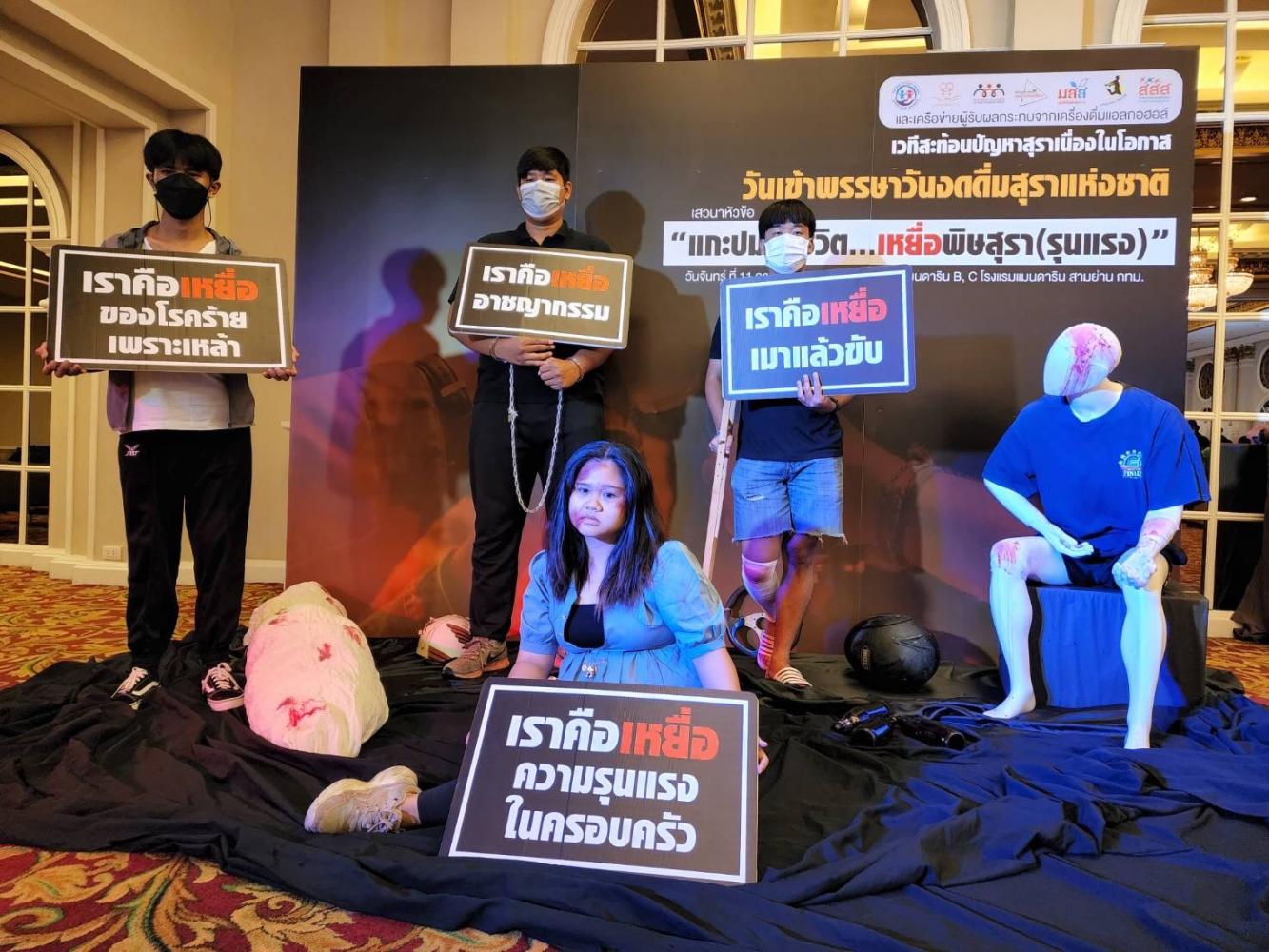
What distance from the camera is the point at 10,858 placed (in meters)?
1.65

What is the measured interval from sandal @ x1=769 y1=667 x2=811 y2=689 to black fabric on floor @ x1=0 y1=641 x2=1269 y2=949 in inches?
7.5

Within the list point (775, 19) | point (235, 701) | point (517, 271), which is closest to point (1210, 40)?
point (775, 19)

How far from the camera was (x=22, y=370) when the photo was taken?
212 inches

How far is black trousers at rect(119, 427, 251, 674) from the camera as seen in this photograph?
8.21ft

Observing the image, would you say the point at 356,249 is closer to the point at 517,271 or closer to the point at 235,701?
the point at 517,271

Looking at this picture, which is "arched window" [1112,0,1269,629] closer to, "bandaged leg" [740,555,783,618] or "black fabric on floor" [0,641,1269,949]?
"black fabric on floor" [0,641,1269,949]

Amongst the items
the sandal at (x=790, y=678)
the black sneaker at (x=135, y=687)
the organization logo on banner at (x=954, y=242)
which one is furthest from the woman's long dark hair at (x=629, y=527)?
the organization logo on banner at (x=954, y=242)

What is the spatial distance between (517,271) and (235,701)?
1.71 metres

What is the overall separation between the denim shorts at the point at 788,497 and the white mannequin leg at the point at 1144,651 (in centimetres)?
91

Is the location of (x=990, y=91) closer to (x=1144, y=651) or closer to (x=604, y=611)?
(x=1144, y=651)

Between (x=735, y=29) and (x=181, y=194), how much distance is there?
3217 millimetres

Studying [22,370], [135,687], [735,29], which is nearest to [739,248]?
[735,29]

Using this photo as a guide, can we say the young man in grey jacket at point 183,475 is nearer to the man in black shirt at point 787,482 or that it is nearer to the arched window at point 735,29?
the man in black shirt at point 787,482

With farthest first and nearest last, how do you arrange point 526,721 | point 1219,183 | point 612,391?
point 1219,183 → point 612,391 → point 526,721
